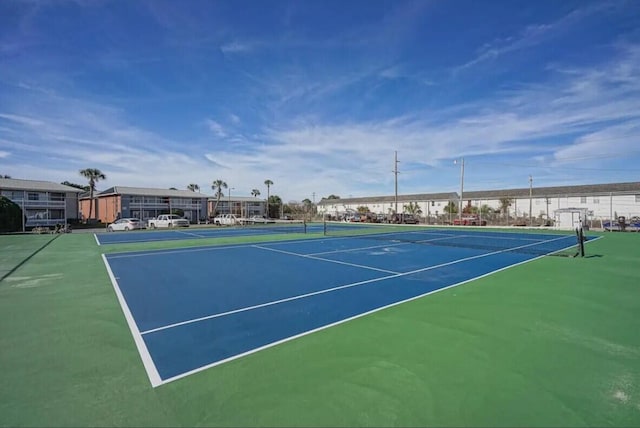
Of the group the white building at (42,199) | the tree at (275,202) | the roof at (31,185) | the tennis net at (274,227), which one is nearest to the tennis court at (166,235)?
the tennis net at (274,227)

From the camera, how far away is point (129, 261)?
41.6 feet

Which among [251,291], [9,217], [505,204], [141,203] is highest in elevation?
[141,203]

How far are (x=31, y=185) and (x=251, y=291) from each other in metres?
52.4

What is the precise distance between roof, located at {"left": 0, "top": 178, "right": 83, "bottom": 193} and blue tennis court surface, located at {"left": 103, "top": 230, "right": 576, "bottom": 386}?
40242mm

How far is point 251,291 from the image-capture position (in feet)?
25.2

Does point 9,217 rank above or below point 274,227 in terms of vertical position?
above

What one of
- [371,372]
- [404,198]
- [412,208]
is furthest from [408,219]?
[371,372]

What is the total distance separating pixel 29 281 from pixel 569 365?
39.6 feet

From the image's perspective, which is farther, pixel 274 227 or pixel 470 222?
pixel 470 222

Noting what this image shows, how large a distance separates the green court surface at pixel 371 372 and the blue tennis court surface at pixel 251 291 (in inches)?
14.4

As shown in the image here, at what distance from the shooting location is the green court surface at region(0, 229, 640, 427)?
9.65 feet

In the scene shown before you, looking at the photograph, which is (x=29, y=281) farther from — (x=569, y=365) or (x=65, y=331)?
(x=569, y=365)

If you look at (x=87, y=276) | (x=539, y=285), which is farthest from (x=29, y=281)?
(x=539, y=285)

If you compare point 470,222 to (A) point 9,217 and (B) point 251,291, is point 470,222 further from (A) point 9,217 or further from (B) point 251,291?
(A) point 9,217
